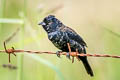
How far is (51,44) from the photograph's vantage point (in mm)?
7203

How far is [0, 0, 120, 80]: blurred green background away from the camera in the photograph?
5.64 meters

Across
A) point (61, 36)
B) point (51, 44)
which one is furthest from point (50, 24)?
point (51, 44)

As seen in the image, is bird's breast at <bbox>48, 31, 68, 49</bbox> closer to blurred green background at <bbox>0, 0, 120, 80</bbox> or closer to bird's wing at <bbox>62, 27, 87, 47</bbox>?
bird's wing at <bbox>62, 27, 87, 47</bbox>

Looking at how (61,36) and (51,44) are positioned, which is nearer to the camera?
(61,36)

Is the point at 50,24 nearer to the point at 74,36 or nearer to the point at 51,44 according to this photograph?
the point at 74,36

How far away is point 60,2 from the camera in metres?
8.17

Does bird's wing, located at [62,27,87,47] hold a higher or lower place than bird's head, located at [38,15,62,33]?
lower

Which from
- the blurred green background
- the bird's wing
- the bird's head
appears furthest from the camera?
the blurred green background

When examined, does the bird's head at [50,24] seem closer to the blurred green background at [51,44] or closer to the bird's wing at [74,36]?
the bird's wing at [74,36]

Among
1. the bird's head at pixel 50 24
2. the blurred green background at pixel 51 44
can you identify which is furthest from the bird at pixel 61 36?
the blurred green background at pixel 51 44

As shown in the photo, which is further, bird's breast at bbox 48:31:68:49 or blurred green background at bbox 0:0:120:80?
blurred green background at bbox 0:0:120:80

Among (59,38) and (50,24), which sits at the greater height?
(50,24)

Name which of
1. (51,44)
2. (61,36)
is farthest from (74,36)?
(51,44)

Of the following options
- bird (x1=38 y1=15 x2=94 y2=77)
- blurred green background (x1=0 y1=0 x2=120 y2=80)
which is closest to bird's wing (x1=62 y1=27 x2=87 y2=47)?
bird (x1=38 y1=15 x2=94 y2=77)
